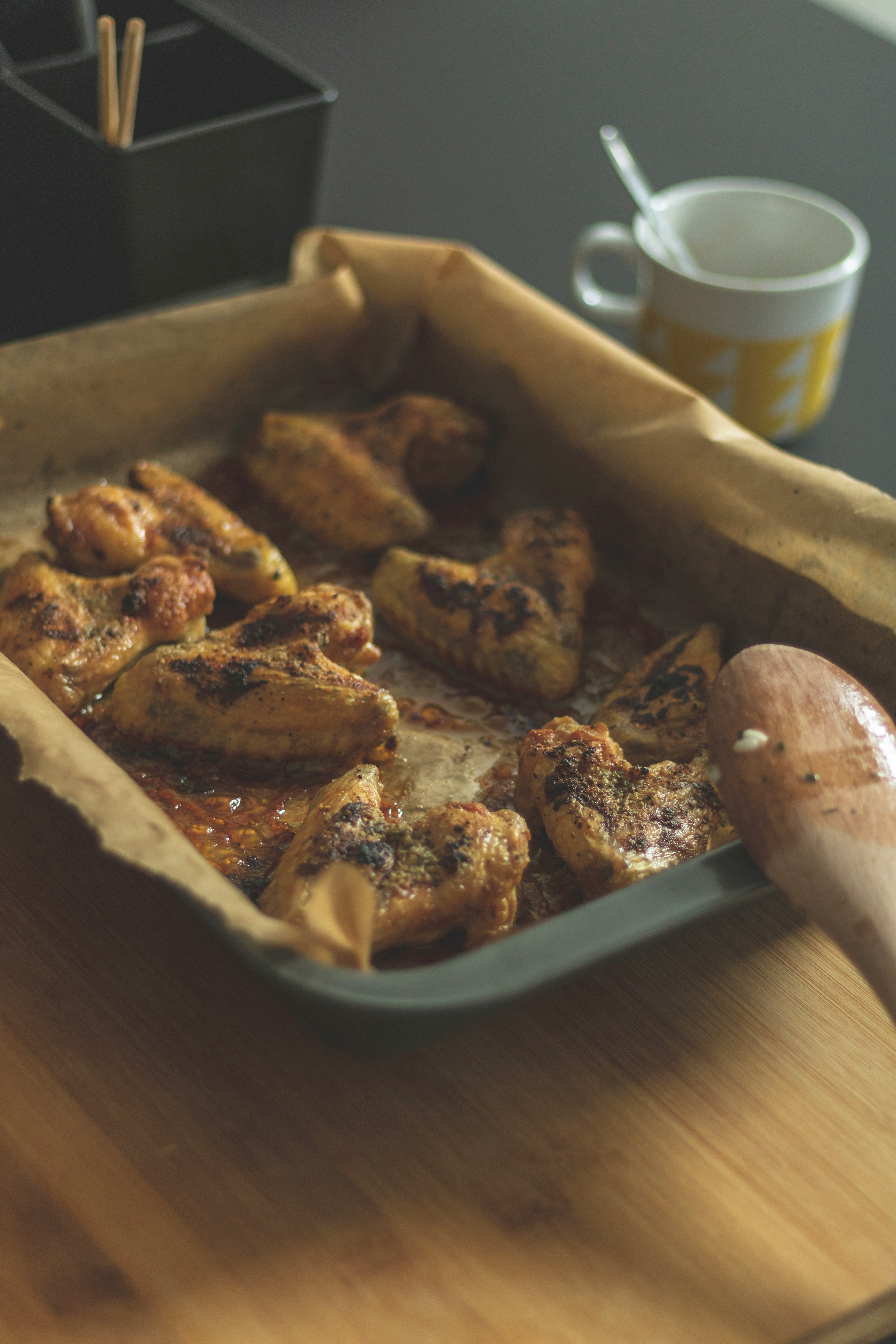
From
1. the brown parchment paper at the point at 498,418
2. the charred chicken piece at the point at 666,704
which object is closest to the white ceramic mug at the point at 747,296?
the brown parchment paper at the point at 498,418

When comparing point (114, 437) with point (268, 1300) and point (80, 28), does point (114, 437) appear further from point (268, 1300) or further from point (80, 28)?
point (268, 1300)

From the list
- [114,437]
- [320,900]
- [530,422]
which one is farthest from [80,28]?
[320,900]

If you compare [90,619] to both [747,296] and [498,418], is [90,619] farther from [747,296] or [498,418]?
[747,296]

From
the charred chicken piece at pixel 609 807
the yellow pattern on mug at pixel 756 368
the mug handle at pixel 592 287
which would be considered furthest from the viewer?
the mug handle at pixel 592 287

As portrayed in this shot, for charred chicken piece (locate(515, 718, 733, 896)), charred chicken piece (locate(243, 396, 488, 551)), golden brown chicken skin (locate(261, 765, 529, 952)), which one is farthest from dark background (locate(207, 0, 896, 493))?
golden brown chicken skin (locate(261, 765, 529, 952))

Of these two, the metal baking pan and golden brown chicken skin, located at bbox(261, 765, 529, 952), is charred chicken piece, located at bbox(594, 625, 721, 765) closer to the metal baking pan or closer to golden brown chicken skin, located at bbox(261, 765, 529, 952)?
golden brown chicken skin, located at bbox(261, 765, 529, 952)

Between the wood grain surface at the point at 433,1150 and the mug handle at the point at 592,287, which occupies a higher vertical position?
the mug handle at the point at 592,287

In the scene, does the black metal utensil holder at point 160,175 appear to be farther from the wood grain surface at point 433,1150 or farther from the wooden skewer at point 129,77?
the wood grain surface at point 433,1150
